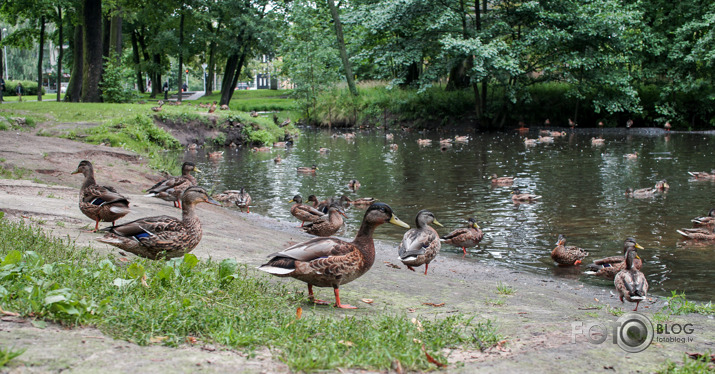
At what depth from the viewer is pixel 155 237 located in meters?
6.57

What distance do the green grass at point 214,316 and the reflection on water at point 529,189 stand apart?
222 inches

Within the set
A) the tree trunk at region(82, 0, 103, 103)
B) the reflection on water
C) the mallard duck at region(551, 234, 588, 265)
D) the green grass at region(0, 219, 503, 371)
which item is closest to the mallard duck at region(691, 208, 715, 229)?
the reflection on water

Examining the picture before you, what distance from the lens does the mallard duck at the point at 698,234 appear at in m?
11.6

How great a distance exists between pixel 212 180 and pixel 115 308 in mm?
15599

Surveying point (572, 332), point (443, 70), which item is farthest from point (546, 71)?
point (572, 332)

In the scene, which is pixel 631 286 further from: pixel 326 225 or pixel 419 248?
pixel 326 225

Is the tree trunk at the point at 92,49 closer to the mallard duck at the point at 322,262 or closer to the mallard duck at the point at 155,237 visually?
the mallard duck at the point at 155,237

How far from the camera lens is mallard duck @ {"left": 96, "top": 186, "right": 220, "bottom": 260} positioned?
21.4 feet

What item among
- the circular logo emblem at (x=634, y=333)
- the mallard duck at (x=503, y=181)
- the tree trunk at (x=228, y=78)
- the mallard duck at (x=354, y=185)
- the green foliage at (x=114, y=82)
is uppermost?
the tree trunk at (x=228, y=78)

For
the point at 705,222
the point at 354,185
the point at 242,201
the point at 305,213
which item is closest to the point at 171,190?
the point at 242,201

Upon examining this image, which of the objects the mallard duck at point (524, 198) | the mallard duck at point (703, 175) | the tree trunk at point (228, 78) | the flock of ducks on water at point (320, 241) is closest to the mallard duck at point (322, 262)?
the flock of ducks on water at point (320, 241)

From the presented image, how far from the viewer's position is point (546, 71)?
123 ft

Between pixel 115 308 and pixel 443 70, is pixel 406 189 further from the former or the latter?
pixel 443 70

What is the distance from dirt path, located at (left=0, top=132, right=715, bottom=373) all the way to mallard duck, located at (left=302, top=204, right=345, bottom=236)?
1.43 ft
